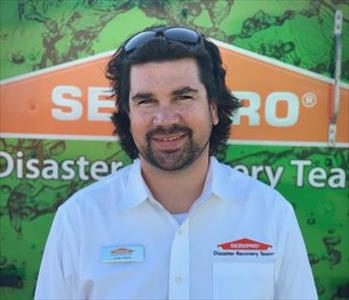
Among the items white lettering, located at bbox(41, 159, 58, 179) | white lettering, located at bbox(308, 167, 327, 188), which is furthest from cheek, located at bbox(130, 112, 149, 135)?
white lettering, located at bbox(308, 167, 327, 188)

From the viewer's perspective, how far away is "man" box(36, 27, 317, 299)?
1.20 meters

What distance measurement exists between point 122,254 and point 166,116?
33 cm

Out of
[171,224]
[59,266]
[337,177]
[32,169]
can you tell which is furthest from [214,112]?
[32,169]

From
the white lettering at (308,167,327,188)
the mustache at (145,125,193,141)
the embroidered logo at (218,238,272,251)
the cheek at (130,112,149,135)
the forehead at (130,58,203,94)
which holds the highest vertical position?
the forehead at (130,58,203,94)

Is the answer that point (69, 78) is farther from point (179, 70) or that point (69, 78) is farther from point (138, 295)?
point (138, 295)

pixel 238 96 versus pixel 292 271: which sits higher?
pixel 238 96

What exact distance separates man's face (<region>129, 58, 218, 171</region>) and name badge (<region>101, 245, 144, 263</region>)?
21 centimetres

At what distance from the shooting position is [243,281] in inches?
47.8

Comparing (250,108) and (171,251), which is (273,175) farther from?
(171,251)

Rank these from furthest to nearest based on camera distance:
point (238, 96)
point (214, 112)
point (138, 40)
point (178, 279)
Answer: point (238, 96) → point (214, 112) → point (138, 40) → point (178, 279)

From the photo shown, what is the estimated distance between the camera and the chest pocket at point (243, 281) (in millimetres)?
1203

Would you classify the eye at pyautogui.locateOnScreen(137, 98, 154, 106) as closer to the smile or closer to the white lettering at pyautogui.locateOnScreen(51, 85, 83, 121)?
the smile

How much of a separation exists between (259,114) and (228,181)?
1.92 feet

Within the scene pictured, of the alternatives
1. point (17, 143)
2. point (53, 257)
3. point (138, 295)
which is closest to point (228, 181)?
point (138, 295)
